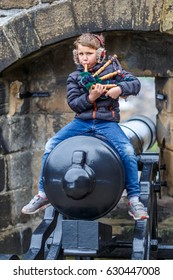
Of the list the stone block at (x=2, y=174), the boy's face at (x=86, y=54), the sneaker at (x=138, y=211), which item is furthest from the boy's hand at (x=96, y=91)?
the stone block at (x=2, y=174)

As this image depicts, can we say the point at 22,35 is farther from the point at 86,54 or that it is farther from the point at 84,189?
the point at 84,189

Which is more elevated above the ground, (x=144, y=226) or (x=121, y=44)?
(x=121, y=44)

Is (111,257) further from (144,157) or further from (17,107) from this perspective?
(17,107)

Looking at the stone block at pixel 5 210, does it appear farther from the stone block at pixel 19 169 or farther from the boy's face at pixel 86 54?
the boy's face at pixel 86 54

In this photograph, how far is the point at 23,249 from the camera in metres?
5.97

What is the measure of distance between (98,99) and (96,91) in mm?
177

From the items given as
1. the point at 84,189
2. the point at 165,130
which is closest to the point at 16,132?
the point at 165,130

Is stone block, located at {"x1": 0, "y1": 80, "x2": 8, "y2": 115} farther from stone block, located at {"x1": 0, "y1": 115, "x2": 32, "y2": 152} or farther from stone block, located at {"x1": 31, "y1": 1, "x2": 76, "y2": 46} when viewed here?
stone block, located at {"x1": 31, "y1": 1, "x2": 76, "y2": 46}

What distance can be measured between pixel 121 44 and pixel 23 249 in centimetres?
168

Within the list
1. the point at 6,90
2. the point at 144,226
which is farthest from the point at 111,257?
the point at 6,90

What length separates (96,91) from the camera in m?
3.99

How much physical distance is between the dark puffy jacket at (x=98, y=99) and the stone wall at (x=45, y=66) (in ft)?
3.64
